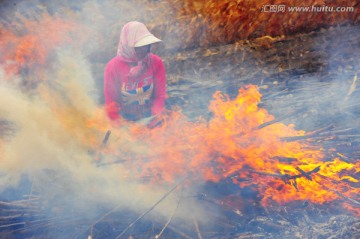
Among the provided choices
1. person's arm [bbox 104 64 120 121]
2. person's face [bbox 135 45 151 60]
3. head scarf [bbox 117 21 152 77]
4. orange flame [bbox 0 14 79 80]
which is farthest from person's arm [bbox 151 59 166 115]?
orange flame [bbox 0 14 79 80]

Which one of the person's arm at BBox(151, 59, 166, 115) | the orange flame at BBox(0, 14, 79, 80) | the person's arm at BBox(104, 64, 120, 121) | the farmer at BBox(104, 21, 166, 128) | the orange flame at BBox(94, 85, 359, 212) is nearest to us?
the orange flame at BBox(94, 85, 359, 212)

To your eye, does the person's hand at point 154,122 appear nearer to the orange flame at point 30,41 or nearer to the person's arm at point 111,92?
the person's arm at point 111,92

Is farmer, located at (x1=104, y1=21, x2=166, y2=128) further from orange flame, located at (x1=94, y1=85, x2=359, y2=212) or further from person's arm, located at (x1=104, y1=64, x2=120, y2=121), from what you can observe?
orange flame, located at (x1=94, y1=85, x2=359, y2=212)

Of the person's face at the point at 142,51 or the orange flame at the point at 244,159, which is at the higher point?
the person's face at the point at 142,51

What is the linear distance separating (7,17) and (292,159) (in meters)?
6.17

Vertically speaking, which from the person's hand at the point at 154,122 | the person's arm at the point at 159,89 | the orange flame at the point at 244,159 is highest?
the person's arm at the point at 159,89

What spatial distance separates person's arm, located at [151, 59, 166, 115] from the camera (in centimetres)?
565

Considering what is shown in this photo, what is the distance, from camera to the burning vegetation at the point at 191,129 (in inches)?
182

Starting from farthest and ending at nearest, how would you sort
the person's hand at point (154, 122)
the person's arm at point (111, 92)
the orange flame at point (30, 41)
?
1. the orange flame at point (30, 41)
2. the person's hand at point (154, 122)
3. the person's arm at point (111, 92)

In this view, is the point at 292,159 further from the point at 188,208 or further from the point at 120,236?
the point at 120,236

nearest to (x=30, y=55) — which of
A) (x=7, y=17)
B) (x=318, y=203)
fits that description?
(x=7, y=17)

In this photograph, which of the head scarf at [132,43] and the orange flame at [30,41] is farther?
the orange flame at [30,41]

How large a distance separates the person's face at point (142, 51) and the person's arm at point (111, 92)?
50 cm

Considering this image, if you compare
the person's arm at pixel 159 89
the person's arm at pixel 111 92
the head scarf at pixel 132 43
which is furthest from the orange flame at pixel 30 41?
the person's arm at pixel 159 89
